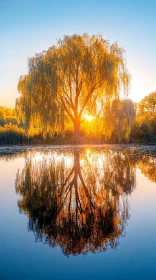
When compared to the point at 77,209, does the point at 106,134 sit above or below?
above

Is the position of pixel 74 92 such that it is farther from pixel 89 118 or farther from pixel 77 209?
pixel 77 209

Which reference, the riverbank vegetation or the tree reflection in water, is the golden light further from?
the tree reflection in water

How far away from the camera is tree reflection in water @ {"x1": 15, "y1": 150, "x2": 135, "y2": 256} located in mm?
2568

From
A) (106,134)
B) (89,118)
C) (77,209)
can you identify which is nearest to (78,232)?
(77,209)

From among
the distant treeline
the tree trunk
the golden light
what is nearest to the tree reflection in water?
the distant treeline

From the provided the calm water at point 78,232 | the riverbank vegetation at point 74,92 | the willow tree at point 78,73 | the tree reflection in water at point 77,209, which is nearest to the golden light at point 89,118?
the riverbank vegetation at point 74,92

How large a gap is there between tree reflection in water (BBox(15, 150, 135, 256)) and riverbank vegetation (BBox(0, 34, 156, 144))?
13336mm

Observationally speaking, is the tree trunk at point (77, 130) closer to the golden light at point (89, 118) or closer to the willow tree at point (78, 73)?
the golden light at point (89, 118)

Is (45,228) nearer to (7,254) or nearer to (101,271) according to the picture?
(7,254)

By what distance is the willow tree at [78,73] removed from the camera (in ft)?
61.5

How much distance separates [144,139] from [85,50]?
29.5 ft

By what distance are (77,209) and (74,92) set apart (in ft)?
58.5

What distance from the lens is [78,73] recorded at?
20.0 metres

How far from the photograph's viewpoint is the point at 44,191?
4.66 m
